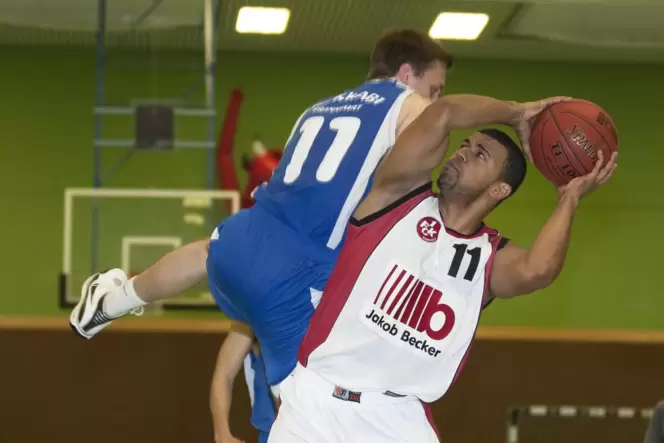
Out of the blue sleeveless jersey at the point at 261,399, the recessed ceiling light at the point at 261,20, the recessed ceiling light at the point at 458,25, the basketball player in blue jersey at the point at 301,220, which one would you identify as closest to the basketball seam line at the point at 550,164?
the basketball player in blue jersey at the point at 301,220

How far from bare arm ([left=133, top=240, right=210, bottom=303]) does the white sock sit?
0.27 ft

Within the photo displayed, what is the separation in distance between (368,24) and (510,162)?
5.33 m

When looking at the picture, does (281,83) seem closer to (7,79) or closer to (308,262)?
(7,79)

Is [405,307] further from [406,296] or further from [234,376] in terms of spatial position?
[234,376]

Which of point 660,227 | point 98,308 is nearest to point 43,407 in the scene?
point 98,308

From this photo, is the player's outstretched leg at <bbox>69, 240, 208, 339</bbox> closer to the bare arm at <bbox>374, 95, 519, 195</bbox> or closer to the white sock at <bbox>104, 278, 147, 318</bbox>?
the white sock at <bbox>104, 278, 147, 318</bbox>

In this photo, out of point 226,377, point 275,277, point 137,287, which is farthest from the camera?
point 226,377

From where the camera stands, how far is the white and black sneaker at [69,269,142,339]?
139 inches

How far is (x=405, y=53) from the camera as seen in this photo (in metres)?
3.14

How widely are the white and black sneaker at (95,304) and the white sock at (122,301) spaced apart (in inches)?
1.4

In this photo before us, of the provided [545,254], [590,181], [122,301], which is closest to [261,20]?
[122,301]

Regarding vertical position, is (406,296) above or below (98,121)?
below

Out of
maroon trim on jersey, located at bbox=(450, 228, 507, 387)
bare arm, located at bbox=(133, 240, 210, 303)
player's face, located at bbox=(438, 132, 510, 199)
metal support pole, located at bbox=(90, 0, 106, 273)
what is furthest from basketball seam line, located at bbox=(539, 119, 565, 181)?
metal support pole, located at bbox=(90, 0, 106, 273)

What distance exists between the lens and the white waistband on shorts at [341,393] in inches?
105
